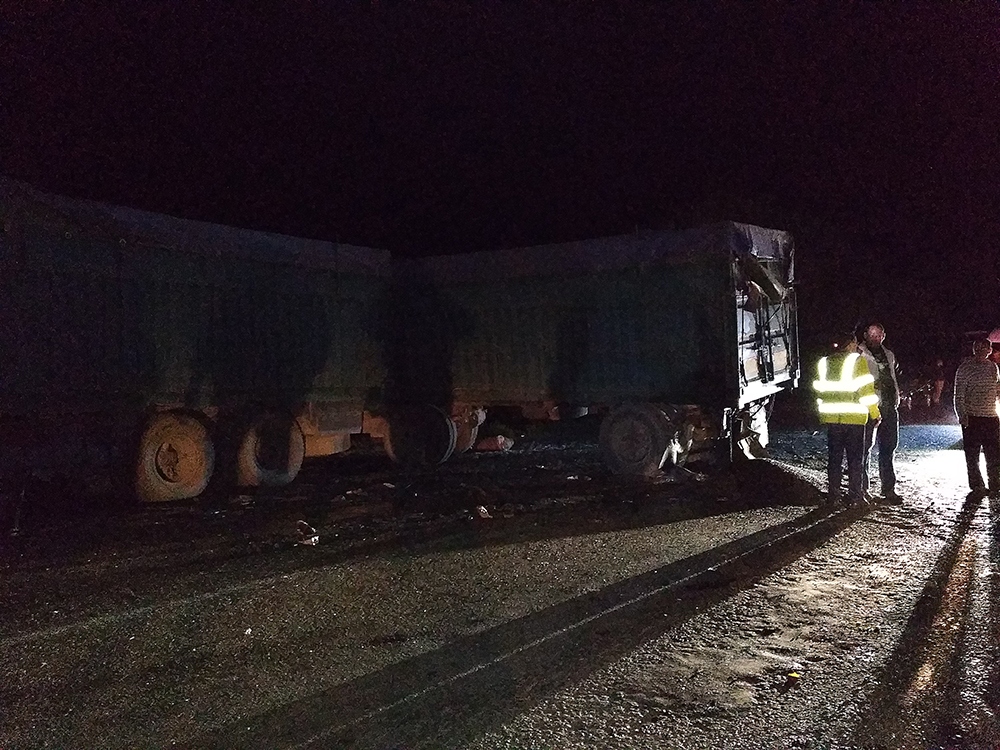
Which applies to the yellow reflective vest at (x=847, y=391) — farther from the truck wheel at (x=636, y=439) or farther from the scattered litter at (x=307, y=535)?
the scattered litter at (x=307, y=535)

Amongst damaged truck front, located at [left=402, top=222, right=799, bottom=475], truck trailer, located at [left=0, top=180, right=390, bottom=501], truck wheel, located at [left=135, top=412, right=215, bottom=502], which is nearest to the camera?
truck trailer, located at [left=0, top=180, right=390, bottom=501]

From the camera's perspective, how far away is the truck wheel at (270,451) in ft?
31.4

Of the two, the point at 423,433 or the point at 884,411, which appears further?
the point at 423,433

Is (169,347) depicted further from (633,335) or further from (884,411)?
(884,411)

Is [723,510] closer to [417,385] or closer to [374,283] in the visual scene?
[417,385]

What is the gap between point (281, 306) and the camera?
10078 mm

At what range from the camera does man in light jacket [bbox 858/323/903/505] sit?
311 inches

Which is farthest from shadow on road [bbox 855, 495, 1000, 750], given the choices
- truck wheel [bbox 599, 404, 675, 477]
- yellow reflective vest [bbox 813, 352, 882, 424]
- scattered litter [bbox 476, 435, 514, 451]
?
scattered litter [bbox 476, 435, 514, 451]

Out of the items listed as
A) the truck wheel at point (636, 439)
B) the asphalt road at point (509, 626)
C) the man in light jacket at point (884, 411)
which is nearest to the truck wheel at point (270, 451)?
the asphalt road at point (509, 626)

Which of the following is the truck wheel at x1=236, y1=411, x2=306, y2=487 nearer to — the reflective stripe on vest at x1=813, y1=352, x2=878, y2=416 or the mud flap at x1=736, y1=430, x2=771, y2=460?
the mud flap at x1=736, y1=430, x2=771, y2=460

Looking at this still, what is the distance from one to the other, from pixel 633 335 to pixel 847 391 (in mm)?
2633

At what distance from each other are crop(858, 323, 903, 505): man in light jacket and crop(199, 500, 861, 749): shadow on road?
3.03 metres

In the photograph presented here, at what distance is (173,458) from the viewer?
8930 millimetres

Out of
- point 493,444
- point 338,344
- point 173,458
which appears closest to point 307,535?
point 173,458
